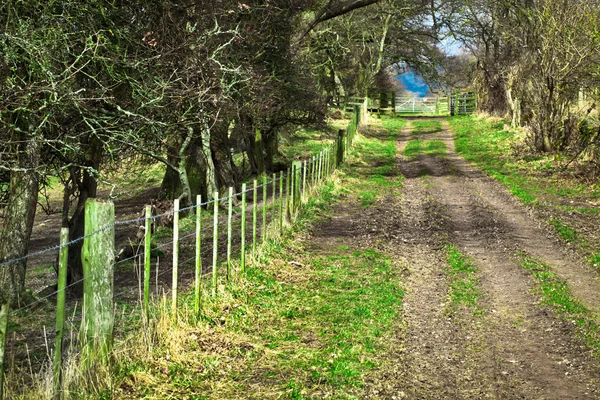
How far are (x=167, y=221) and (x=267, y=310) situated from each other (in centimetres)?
967

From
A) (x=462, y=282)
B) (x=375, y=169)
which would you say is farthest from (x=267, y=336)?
(x=375, y=169)

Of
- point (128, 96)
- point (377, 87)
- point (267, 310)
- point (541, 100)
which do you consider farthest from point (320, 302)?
point (377, 87)

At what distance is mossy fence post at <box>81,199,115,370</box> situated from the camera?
6.36 meters

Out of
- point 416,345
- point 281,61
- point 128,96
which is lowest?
point 416,345

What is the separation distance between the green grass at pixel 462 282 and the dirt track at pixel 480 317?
0.13 metres

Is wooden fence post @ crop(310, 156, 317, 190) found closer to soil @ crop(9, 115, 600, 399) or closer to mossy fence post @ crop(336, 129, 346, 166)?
soil @ crop(9, 115, 600, 399)

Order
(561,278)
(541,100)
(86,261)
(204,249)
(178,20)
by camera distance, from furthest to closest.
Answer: (541,100) < (204,249) < (178,20) < (561,278) < (86,261)

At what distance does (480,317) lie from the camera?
376 inches

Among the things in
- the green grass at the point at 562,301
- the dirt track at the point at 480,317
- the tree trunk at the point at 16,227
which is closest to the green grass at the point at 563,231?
the dirt track at the point at 480,317

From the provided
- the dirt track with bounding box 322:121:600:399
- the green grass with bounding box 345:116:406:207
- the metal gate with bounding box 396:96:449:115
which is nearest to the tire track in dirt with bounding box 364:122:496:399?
the dirt track with bounding box 322:121:600:399

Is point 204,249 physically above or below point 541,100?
below

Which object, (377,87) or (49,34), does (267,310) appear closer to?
(49,34)

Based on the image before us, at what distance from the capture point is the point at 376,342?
27.8 feet

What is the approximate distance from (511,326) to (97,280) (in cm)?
532
